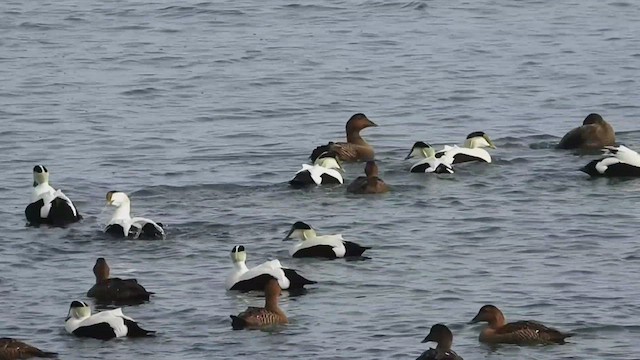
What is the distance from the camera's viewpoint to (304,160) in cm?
2334

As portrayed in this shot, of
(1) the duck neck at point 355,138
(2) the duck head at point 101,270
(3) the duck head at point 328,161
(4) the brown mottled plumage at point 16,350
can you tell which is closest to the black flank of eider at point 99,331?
(4) the brown mottled plumage at point 16,350

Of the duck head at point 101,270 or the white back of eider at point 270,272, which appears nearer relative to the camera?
the white back of eider at point 270,272

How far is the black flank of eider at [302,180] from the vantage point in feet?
69.7

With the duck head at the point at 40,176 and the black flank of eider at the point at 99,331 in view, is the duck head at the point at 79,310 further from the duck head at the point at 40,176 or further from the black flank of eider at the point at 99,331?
the duck head at the point at 40,176

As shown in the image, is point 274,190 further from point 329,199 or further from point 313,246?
point 313,246

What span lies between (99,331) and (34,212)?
14.8 feet

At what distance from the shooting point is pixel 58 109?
27328mm

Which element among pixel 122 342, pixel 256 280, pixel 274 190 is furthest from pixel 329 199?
pixel 122 342

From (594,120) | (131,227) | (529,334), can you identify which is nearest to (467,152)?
(594,120)

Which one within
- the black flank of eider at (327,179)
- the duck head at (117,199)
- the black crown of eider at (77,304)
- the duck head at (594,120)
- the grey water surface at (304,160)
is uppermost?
the duck head at (594,120)

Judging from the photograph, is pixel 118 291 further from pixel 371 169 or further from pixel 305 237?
pixel 371 169

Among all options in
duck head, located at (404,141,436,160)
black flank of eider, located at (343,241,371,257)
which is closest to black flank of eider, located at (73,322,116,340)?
black flank of eider, located at (343,241,371,257)

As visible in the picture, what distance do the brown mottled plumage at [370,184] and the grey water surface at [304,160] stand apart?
12cm

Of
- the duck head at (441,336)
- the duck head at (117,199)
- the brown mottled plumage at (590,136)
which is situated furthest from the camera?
the brown mottled plumage at (590,136)
